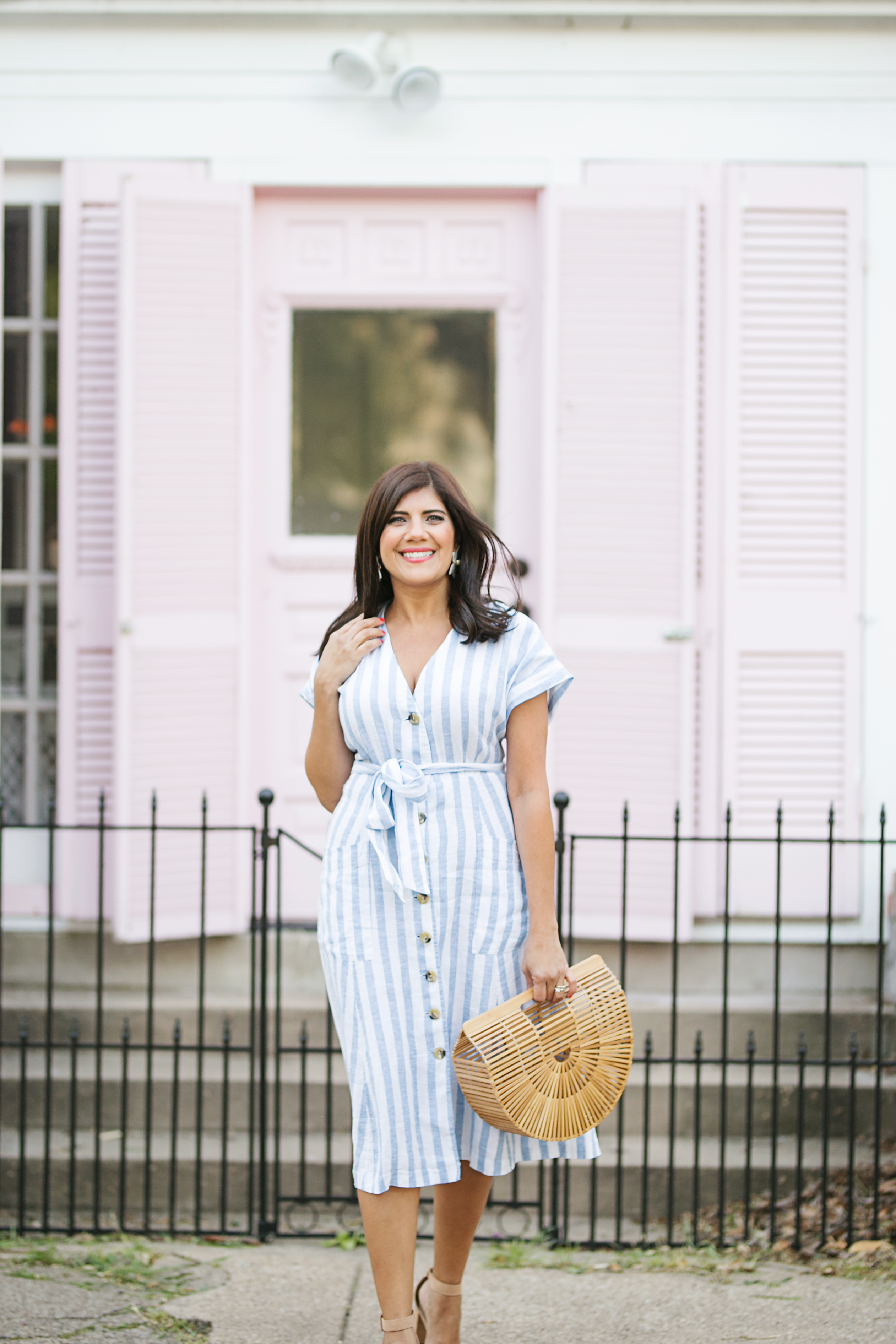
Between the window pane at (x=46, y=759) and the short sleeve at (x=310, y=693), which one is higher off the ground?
the short sleeve at (x=310, y=693)

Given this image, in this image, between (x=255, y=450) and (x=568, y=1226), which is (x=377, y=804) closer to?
(x=568, y=1226)

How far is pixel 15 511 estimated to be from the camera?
509 cm

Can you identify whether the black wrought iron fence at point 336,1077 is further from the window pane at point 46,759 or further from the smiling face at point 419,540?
the smiling face at point 419,540

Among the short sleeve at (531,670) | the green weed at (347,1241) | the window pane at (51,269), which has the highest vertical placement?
the window pane at (51,269)

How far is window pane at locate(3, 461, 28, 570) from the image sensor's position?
5082mm

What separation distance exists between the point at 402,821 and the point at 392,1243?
812mm

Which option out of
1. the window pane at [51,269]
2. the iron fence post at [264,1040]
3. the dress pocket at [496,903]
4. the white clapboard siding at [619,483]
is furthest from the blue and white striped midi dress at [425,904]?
the window pane at [51,269]

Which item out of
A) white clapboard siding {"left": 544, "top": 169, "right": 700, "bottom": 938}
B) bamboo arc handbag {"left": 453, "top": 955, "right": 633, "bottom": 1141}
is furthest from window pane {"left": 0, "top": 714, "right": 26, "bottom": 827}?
bamboo arc handbag {"left": 453, "top": 955, "right": 633, "bottom": 1141}

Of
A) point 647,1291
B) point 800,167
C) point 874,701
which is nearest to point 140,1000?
point 647,1291

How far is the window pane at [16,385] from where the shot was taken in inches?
A: 200

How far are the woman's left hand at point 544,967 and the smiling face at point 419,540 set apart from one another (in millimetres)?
758

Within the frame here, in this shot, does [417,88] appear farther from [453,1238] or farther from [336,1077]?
[453,1238]

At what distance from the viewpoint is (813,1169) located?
400cm

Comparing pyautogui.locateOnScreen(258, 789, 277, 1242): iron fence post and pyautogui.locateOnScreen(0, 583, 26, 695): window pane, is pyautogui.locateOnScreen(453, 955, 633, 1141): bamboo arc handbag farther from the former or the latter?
pyautogui.locateOnScreen(0, 583, 26, 695): window pane
